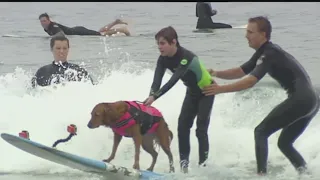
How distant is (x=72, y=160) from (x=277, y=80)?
7.01ft

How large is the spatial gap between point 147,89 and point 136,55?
747 centimetres

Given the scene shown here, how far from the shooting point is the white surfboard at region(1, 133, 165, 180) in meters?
6.76

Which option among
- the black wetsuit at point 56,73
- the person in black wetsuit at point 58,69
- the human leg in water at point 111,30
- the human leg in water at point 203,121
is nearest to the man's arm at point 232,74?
the human leg in water at point 203,121

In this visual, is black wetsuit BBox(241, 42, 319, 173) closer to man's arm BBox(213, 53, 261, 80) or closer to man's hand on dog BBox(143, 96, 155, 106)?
man's arm BBox(213, 53, 261, 80)

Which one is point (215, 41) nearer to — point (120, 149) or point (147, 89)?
point (147, 89)

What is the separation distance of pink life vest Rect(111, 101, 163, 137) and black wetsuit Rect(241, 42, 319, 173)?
3.50ft

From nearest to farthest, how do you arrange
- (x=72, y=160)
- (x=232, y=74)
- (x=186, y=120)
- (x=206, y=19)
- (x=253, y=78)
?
(x=253, y=78), (x=72, y=160), (x=232, y=74), (x=186, y=120), (x=206, y=19)

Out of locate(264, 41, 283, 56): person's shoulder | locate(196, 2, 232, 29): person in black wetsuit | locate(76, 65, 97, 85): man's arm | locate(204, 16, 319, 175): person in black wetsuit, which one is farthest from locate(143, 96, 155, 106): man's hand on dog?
locate(196, 2, 232, 29): person in black wetsuit

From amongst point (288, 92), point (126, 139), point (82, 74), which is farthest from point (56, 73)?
point (288, 92)

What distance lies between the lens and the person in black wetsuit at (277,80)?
681 cm

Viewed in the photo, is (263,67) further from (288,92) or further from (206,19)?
(206,19)

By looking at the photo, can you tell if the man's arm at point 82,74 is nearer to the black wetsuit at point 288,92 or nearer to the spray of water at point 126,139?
the spray of water at point 126,139

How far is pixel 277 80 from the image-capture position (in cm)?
700

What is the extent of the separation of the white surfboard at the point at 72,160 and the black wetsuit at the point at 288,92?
4.00 feet
